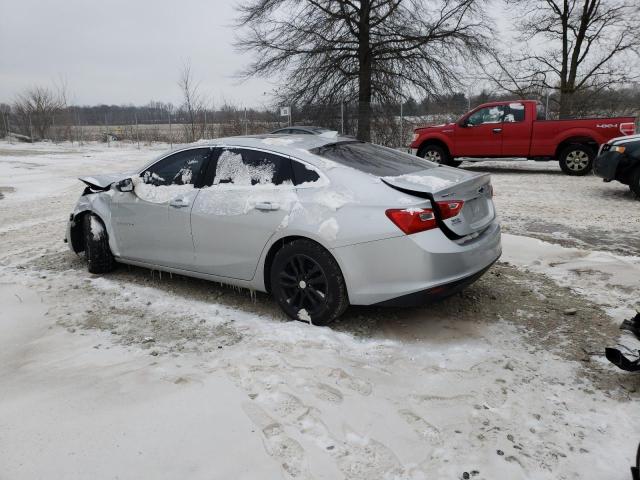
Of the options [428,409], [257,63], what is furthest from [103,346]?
[257,63]

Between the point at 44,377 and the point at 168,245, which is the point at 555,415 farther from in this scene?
the point at 168,245

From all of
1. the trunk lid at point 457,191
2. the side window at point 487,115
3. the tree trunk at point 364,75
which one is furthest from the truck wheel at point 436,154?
the trunk lid at point 457,191

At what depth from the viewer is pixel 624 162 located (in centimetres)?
893

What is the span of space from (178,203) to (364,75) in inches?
644

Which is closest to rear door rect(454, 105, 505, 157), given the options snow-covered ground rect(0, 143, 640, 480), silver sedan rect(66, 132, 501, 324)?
snow-covered ground rect(0, 143, 640, 480)

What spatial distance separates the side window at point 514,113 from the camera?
13180 millimetres

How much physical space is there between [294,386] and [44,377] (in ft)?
5.28

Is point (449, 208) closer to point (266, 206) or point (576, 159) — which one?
point (266, 206)

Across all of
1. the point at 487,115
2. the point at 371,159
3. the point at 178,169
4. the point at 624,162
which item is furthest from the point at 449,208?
the point at 487,115

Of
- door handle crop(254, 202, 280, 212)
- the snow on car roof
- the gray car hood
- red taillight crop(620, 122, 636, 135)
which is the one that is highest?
red taillight crop(620, 122, 636, 135)

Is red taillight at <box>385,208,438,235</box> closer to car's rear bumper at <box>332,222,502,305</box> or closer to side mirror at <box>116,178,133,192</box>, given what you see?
car's rear bumper at <box>332,222,502,305</box>

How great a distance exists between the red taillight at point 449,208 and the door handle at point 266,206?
1250 mm

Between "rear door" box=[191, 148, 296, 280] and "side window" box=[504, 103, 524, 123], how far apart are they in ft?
35.1

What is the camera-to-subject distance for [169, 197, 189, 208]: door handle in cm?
462
